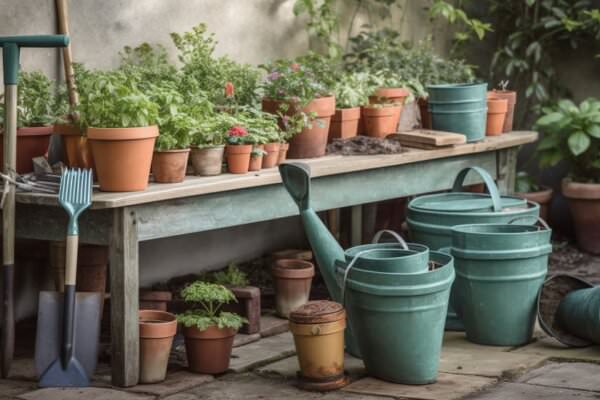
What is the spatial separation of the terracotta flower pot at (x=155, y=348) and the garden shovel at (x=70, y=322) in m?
0.21

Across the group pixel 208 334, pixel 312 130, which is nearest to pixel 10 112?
pixel 208 334

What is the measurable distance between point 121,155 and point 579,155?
414cm

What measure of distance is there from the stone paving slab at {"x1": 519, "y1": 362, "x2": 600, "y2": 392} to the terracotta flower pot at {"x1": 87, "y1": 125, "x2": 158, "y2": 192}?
1.89 metres

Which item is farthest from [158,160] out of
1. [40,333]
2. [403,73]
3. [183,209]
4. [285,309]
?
[403,73]

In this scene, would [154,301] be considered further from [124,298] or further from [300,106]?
[300,106]

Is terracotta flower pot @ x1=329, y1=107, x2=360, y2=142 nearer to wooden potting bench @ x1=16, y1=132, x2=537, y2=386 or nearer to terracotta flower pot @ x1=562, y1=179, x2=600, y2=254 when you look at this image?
wooden potting bench @ x1=16, y1=132, x2=537, y2=386

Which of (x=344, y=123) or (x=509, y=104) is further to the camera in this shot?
(x=509, y=104)

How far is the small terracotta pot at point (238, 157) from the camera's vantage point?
535 centimetres

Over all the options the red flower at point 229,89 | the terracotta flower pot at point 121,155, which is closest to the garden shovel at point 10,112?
the terracotta flower pot at point 121,155

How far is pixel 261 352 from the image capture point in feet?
17.9

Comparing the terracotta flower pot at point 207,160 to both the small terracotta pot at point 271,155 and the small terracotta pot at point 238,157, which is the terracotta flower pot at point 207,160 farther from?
the small terracotta pot at point 271,155

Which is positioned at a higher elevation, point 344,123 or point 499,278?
point 344,123

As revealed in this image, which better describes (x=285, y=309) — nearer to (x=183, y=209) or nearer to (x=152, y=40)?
(x=183, y=209)

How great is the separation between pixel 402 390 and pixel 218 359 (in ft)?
2.81
